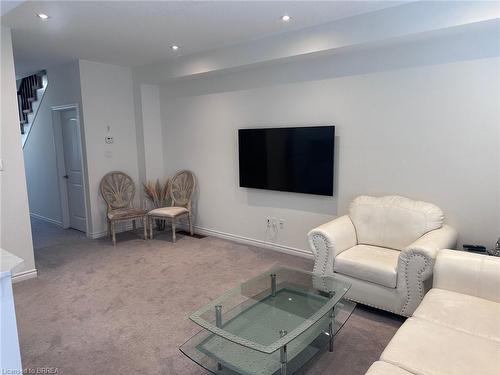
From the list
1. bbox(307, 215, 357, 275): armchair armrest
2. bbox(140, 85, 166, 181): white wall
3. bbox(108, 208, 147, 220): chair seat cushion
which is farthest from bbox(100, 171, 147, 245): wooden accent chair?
bbox(307, 215, 357, 275): armchair armrest

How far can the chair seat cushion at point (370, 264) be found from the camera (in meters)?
2.73

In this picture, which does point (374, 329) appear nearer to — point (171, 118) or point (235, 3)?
point (235, 3)

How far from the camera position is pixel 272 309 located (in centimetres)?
247

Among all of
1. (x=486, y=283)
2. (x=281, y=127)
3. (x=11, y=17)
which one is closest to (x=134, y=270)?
(x=281, y=127)

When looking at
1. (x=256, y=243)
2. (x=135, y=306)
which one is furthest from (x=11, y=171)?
(x=256, y=243)

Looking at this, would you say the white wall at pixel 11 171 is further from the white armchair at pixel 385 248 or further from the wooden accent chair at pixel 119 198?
the white armchair at pixel 385 248

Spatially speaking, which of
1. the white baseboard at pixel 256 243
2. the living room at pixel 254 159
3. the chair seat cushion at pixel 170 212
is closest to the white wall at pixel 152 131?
the living room at pixel 254 159

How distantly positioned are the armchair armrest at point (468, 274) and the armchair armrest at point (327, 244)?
874 mm

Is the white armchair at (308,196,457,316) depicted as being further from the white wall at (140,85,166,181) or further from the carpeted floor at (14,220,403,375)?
the white wall at (140,85,166,181)

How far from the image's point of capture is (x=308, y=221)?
13.6 feet

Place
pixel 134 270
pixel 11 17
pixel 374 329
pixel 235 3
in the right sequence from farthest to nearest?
pixel 134 270
pixel 11 17
pixel 235 3
pixel 374 329

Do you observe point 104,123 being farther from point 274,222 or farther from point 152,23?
point 274,222

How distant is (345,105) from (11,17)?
340 centimetres

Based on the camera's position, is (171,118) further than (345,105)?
Yes
